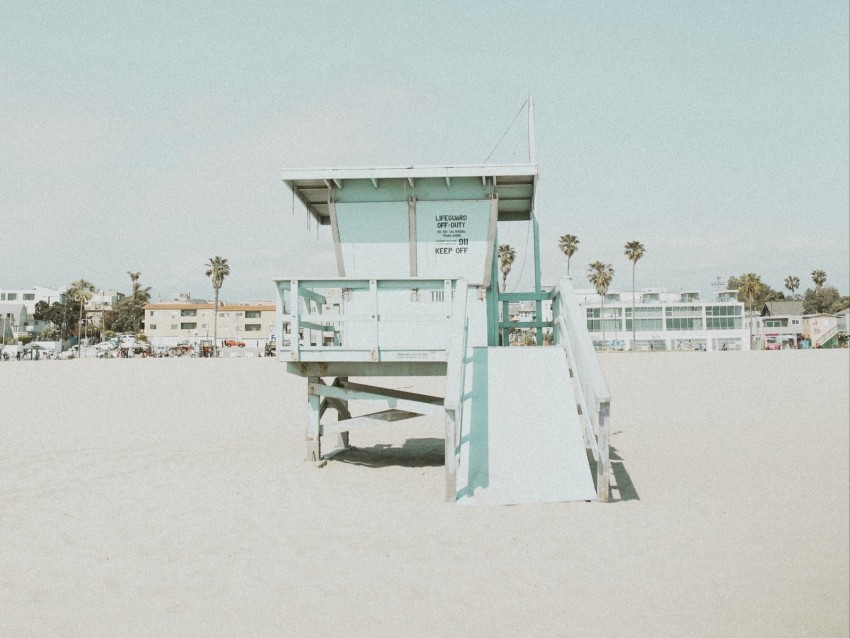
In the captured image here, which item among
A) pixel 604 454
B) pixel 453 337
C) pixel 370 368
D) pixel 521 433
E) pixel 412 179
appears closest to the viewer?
pixel 604 454

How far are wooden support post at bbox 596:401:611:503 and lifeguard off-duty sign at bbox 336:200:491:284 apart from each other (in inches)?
173

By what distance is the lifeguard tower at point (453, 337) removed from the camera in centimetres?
661

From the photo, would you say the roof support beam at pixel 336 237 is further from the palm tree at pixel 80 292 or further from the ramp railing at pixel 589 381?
the palm tree at pixel 80 292

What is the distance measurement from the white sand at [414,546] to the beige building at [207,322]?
257 ft

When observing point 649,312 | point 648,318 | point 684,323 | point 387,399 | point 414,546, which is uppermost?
point 649,312

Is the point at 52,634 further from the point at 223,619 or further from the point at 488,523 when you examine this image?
the point at 488,523

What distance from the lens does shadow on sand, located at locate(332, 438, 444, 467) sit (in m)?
9.41

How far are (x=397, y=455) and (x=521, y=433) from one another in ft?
12.0

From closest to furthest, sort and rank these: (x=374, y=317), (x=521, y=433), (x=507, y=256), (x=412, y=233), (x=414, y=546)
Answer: (x=414, y=546) → (x=521, y=433) → (x=374, y=317) → (x=412, y=233) → (x=507, y=256)

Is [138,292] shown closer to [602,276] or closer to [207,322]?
[207,322]

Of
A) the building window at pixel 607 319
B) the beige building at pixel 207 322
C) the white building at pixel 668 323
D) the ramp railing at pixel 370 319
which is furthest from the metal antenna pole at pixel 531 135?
the beige building at pixel 207 322

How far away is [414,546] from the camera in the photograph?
16.9 ft

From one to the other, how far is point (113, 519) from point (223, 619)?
2.91 meters

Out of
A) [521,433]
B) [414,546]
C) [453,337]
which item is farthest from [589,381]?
[414,546]
